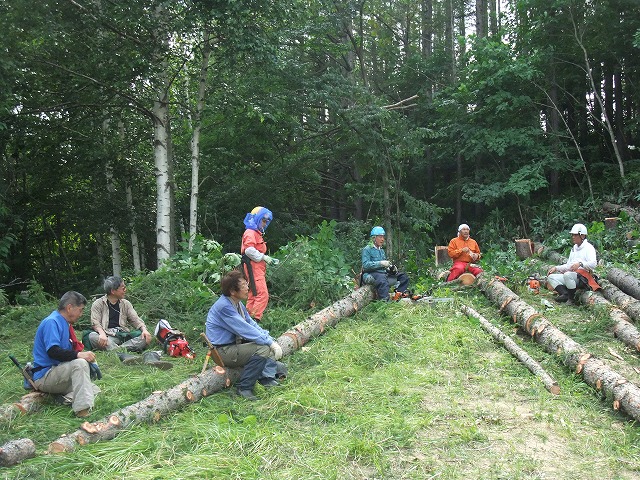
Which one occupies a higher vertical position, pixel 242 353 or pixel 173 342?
pixel 242 353

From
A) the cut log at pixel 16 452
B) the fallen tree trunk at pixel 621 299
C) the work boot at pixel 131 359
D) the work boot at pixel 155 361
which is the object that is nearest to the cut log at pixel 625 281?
the fallen tree trunk at pixel 621 299

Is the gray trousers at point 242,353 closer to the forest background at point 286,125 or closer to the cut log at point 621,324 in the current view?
the cut log at point 621,324

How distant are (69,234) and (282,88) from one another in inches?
423

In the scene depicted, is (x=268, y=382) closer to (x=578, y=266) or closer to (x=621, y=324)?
(x=621, y=324)

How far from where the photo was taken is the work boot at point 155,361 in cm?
683

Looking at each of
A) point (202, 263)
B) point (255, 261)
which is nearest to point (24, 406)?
point (255, 261)

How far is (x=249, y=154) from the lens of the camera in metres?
17.5

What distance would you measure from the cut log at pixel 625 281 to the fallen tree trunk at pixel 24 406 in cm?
830

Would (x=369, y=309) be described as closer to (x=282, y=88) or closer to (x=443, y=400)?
(x=443, y=400)

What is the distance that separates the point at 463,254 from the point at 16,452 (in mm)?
8372

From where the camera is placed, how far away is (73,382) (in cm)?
528

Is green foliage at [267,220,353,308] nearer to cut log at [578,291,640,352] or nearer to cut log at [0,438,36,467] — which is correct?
cut log at [578,291,640,352]

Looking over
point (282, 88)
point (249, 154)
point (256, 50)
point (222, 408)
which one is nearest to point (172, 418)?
point (222, 408)

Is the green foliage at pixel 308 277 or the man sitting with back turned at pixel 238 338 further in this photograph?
the green foliage at pixel 308 277
